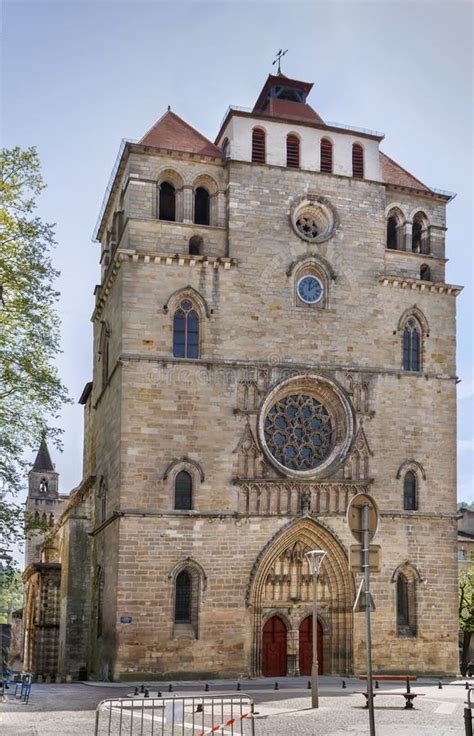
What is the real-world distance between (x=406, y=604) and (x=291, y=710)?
46.3 feet

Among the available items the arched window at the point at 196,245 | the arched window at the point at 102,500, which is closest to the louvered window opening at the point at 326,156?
the arched window at the point at 196,245

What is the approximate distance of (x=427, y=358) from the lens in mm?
38781

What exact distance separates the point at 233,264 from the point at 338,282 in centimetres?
416

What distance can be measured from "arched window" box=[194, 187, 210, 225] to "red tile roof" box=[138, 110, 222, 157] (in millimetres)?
1427

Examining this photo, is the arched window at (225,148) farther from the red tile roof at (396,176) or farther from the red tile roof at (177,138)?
the red tile roof at (396,176)

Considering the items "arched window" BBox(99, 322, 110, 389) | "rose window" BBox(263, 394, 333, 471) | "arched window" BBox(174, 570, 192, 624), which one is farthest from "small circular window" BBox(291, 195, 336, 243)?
"arched window" BBox(174, 570, 192, 624)

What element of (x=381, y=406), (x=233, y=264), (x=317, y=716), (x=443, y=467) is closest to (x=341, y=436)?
(x=381, y=406)

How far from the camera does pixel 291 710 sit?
2372 centimetres

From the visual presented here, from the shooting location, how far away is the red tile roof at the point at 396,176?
4031 centimetres

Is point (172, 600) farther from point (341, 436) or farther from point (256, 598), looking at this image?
point (341, 436)

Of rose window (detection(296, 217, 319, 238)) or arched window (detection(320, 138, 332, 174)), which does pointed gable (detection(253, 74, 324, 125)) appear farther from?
rose window (detection(296, 217, 319, 238))

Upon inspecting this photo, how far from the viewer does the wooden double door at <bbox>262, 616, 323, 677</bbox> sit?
35.0m

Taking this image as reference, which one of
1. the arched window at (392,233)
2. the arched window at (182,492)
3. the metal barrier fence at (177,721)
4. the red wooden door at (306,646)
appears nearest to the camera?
the metal barrier fence at (177,721)

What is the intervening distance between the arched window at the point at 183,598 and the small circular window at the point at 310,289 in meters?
10.8
